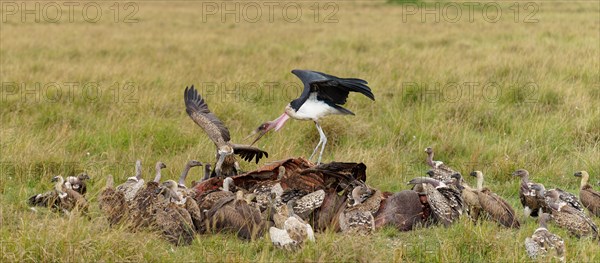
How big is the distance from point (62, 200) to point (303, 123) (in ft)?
12.4

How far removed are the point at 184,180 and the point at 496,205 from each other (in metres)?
2.86

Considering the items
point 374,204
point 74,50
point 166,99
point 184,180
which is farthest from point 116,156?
point 74,50

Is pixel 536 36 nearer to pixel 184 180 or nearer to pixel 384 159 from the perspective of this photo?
pixel 384 159

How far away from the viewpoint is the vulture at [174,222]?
5375 millimetres

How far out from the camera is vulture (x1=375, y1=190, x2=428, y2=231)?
5781 mm

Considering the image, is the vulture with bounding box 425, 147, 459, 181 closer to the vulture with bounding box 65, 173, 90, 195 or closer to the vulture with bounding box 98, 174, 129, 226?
the vulture with bounding box 98, 174, 129, 226

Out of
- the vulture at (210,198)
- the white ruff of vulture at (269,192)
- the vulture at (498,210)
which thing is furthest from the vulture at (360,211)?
the vulture at (210,198)

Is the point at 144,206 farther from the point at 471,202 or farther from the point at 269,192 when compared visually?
the point at 471,202

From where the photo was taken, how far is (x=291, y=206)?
5.73 metres

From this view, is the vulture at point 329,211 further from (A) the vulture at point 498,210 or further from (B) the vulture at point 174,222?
(A) the vulture at point 498,210

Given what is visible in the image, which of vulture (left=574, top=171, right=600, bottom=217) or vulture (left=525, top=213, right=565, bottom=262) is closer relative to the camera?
vulture (left=525, top=213, right=565, bottom=262)

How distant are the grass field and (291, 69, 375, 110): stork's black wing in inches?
35.0

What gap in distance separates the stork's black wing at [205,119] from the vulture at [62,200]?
154 cm

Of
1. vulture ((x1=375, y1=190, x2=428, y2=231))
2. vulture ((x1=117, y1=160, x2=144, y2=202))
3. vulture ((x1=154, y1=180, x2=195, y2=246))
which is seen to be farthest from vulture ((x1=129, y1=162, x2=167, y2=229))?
vulture ((x1=375, y1=190, x2=428, y2=231))
